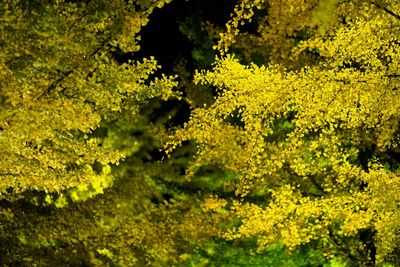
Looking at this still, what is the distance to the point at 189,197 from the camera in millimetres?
9836

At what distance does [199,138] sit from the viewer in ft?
22.9

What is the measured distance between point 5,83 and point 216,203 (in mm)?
5025

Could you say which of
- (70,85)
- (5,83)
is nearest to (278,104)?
(70,85)

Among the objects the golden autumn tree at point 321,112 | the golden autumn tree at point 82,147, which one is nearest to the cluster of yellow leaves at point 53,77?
the golden autumn tree at point 82,147

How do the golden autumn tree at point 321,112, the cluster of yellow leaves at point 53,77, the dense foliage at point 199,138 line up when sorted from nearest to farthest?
1. the cluster of yellow leaves at point 53,77
2. the dense foliage at point 199,138
3. the golden autumn tree at point 321,112

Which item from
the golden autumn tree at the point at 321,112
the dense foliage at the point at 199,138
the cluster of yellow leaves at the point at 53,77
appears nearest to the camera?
the cluster of yellow leaves at the point at 53,77

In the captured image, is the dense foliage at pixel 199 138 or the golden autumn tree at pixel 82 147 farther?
the dense foliage at pixel 199 138

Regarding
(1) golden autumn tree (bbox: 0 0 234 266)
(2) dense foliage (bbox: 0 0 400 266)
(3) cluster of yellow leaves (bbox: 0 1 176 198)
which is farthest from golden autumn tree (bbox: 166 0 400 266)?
(3) cluster of yellow leaves (bbox: 0 1 176 198)

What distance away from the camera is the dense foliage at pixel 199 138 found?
5.30 meters

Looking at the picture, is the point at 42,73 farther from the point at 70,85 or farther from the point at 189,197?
the point at 189,197

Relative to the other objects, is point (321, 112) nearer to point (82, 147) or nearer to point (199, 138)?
point (199, 138)

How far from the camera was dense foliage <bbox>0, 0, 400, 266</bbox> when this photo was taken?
209 inches

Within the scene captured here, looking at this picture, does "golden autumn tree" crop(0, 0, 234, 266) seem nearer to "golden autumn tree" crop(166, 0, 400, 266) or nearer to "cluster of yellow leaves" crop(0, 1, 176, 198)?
"cluster of yellow leaves" crop(0, 1, 176, 198)

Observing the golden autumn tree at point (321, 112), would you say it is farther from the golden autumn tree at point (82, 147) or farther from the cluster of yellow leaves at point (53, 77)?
the cluster of yellow leaves at point (53, 77)
